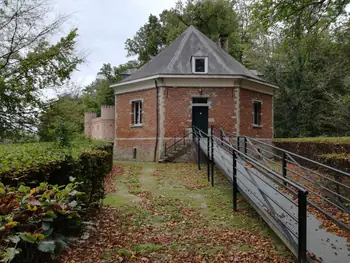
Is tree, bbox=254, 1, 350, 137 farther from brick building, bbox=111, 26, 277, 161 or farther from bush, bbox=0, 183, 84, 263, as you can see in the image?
bush, bbox=0, 183, 84, 263

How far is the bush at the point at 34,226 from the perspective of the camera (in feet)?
5.79

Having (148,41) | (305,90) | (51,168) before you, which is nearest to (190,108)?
(51,168)

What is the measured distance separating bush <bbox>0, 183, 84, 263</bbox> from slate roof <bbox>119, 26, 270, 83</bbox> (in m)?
14.2

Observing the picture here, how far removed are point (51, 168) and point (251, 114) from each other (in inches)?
591

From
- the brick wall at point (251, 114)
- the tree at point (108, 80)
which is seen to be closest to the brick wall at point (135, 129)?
the brick wall at point (251, 114)

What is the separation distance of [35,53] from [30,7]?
1.22 m

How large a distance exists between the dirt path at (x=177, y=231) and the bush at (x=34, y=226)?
74.1 inches

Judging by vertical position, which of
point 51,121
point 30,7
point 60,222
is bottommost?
point 60,222

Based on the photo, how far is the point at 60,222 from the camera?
2.20m

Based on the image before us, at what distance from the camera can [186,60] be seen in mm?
17266

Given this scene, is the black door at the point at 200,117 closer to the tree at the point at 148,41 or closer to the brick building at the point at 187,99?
the brick building at the point at 187,99

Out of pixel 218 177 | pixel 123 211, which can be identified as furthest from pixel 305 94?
pixel 123 211

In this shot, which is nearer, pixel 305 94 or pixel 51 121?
→ pixel 51 121

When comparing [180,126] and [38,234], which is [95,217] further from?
[180,126]
